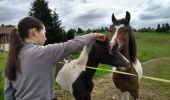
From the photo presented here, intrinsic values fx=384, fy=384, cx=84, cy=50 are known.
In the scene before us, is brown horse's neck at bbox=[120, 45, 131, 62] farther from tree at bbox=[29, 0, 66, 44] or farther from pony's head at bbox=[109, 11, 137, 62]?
tree at bbox=[29, 0, 66, 44]

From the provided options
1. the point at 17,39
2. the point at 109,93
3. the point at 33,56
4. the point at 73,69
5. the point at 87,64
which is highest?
the point at 17,39

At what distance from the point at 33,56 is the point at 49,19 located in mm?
25597

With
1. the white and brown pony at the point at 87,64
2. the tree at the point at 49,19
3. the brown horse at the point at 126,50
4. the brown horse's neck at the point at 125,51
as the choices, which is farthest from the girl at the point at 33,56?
the tree at the point at 49,19

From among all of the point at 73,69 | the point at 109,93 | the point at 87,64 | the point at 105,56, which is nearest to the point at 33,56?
the point at 105,56

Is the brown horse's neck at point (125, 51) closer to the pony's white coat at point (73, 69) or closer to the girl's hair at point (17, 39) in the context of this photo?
the pony's white coat at point (73, 69)

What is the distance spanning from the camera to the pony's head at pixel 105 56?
6.88 meters

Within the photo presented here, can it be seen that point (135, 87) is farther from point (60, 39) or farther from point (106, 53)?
point (60, 39)

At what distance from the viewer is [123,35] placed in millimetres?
7922

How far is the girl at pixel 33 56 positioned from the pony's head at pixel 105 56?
2873 millimetres

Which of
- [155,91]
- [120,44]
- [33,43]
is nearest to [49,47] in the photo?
[33,43]

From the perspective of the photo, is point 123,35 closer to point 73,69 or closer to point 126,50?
point 126,50

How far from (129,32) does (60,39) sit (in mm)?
21339

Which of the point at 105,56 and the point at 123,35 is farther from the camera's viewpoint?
the point at 123,35

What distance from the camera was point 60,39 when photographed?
96.0 ft
